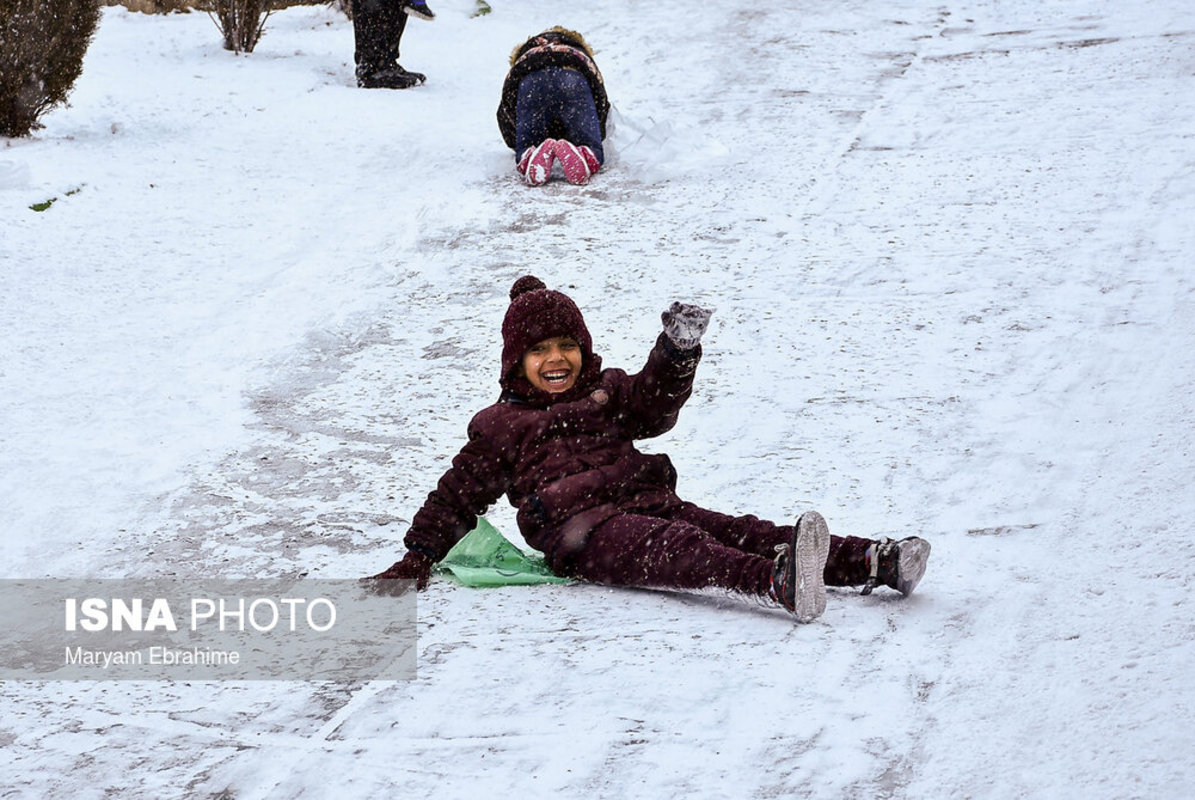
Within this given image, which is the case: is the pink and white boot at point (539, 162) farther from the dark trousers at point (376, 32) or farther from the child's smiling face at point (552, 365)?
the child's smiling face at point (552, 365)

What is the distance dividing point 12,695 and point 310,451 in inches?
88.4

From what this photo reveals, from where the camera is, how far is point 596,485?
3846 millimetres

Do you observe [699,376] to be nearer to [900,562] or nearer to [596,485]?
[596,485]

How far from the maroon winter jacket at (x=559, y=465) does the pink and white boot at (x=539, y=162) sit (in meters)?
4.50

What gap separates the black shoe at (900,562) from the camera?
3.37 m

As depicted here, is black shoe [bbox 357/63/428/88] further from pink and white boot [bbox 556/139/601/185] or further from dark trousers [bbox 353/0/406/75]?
pink and white boot [bbox 556/139/601/185]

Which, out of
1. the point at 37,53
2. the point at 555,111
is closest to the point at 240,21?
the point at 37,53

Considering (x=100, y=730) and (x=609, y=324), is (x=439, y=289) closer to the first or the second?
(x=609, y=324)

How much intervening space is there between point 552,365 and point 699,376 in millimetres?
1948

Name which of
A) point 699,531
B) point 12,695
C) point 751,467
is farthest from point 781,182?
point 12,695

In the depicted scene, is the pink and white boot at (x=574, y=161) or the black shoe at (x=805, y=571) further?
the pink and white boot at (x=574, y=161)

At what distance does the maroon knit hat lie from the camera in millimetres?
4020

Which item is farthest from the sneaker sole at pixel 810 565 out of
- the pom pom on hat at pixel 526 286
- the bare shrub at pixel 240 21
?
the bare shrub at pixel 240 21

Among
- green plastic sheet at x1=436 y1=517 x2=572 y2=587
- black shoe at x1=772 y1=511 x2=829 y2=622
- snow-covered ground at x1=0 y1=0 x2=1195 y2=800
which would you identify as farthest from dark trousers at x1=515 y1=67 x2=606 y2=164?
black shoe at x1=772 y1=511 x2=829 y2=622
